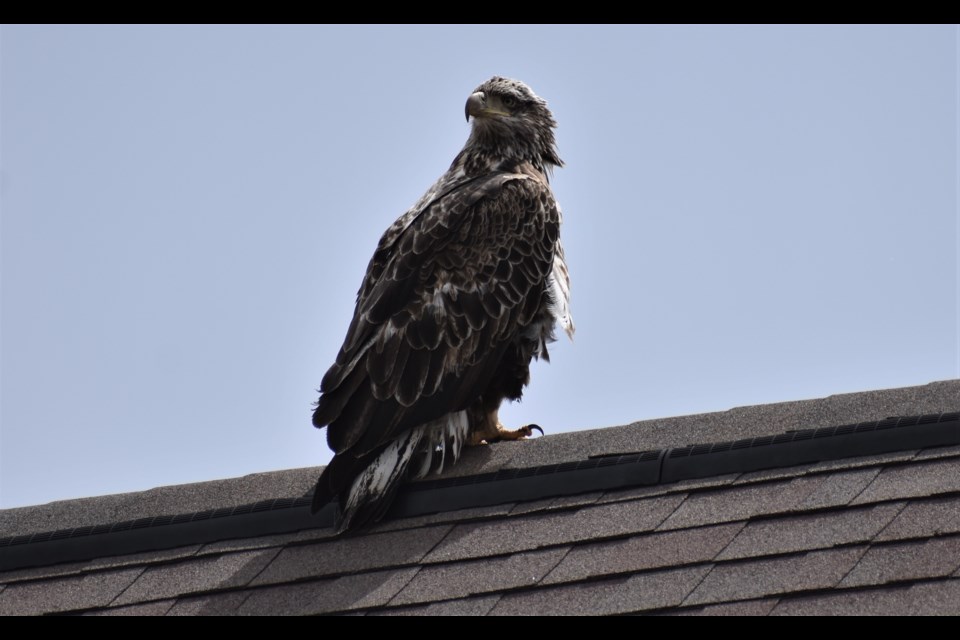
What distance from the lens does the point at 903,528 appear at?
15.1 feet

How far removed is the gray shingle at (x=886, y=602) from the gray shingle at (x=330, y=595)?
129 centimetres

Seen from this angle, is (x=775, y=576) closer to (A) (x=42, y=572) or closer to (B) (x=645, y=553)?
(B) (x=645, y=553)

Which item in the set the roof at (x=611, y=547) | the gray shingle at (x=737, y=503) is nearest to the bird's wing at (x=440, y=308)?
the roof at (x=611, y=547)

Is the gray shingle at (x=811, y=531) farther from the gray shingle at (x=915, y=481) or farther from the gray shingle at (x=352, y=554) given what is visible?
the gray shingle at (x=352, y=554)

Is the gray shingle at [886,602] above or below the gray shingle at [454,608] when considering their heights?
below

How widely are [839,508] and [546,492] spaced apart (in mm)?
1017

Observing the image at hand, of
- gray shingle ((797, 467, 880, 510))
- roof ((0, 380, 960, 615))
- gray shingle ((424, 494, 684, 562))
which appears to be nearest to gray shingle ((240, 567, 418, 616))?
roof ((0, 380, 960, 615))

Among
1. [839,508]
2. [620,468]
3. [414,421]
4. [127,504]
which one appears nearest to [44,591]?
[127,504]

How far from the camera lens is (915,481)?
483 cm

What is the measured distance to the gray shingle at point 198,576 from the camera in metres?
5.43

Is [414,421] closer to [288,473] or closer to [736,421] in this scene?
[288,473]

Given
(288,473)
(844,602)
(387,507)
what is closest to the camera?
(844,602)

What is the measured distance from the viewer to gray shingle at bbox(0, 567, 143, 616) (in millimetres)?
5547

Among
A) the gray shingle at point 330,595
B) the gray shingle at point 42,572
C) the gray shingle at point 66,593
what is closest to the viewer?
the gray shingle at point 330,595
